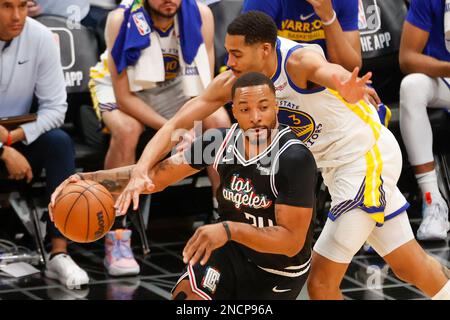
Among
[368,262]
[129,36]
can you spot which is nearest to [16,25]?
[129,36]

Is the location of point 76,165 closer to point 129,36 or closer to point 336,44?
point 129,36

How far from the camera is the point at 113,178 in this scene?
173 inches

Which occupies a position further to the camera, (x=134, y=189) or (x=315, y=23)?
(x=315, y=23)

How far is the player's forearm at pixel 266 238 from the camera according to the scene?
12.2 ft

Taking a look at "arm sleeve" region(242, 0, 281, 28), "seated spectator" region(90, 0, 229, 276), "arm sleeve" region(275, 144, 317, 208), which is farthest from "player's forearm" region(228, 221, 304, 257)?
"seated spectator" region(90, 0, 229, 276)

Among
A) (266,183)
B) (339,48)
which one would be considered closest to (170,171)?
(266,183)

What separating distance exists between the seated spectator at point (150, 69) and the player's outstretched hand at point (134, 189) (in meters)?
1.85

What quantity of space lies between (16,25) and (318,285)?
2615 millimetres

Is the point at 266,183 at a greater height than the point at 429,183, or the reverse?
the point at 266,183

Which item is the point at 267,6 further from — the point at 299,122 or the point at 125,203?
the point at 125,203

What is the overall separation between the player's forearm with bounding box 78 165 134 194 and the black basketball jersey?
0.43 meters

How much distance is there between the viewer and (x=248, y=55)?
4.25 meters
